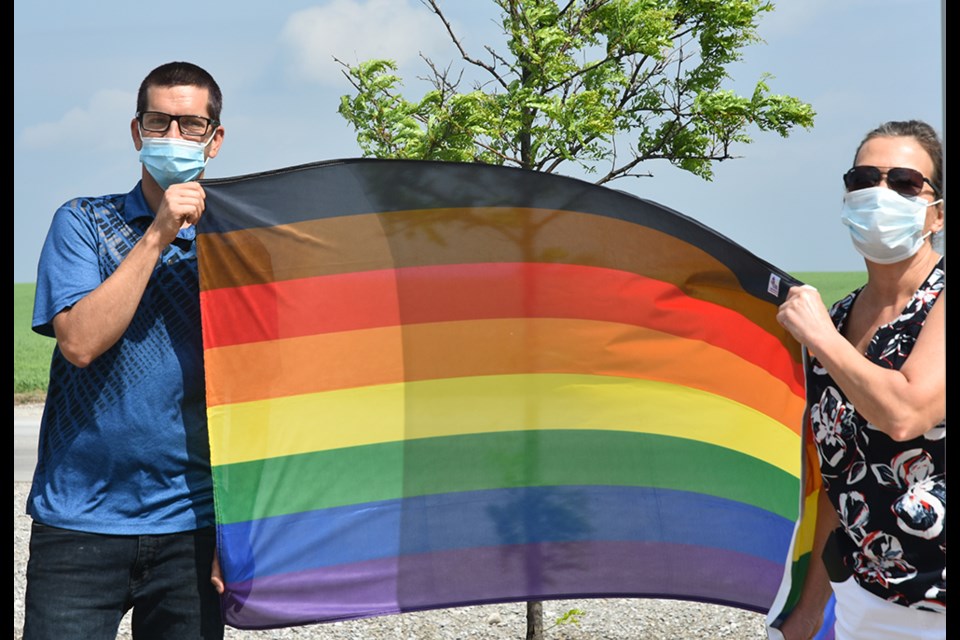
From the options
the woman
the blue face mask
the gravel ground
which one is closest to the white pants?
the woman

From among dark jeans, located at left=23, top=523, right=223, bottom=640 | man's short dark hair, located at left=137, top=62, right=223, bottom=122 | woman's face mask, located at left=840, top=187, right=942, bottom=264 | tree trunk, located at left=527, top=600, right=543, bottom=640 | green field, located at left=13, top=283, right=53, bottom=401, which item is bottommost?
tree trunk, located at left=527, top=600, right=543, bottom=640

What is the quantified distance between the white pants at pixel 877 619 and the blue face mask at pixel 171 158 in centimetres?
201

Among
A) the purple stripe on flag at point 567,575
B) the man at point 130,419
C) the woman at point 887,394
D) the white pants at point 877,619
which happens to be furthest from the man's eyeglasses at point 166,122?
the white pants at point 877,619

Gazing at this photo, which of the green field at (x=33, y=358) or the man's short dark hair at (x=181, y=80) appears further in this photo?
the green field at (x=33, y=358)

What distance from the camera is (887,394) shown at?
2.25 meters

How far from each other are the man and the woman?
1602 millimetres

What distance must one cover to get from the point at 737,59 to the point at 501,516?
2941 millimetres

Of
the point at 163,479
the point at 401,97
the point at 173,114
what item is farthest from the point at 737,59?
the point at 163,479

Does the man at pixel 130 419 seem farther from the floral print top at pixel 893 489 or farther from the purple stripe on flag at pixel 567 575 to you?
the floral print top at pixel 893 489

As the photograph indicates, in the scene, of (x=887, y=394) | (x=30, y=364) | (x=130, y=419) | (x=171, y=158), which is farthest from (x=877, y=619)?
(x=30, y=364)

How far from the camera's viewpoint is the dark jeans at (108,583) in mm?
2807

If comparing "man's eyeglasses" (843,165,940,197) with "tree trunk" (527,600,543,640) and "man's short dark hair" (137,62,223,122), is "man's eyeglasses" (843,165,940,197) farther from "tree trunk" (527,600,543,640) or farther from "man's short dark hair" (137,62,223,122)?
"tree trunk" (527,600,543,640)

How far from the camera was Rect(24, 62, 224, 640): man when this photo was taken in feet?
9.12

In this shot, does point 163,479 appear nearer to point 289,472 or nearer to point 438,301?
point 289,472
